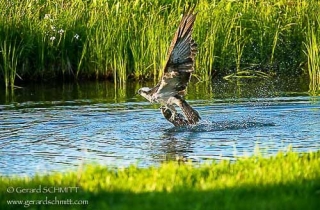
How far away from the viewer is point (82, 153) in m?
9.24

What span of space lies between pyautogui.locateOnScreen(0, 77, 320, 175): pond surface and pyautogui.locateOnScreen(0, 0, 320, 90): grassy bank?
1.34 meters

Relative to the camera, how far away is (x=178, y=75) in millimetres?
10906

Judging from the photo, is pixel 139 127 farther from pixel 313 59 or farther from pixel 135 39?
pixel 135 39

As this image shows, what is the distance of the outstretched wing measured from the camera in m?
10.6

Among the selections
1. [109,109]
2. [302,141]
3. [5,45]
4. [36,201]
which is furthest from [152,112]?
[36,201]

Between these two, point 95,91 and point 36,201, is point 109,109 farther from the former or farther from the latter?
point 36,201

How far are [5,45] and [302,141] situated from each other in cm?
781

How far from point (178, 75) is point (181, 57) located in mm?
302

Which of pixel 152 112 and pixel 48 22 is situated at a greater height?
pixel 48 22

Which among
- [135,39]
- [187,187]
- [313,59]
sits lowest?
[187,187]

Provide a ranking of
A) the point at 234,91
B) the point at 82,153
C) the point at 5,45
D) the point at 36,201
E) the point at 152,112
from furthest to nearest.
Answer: the point at 5,45, the point at 234,91, the point at 152,112, the point at 82,153, the point at 36,201

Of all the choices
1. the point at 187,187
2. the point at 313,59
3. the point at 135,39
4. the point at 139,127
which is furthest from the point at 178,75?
the point at 135,39

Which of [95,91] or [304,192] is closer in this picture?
[304,192]

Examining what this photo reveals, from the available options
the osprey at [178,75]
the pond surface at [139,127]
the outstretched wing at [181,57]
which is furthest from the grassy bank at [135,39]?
the outstretched wing at [181,57]
